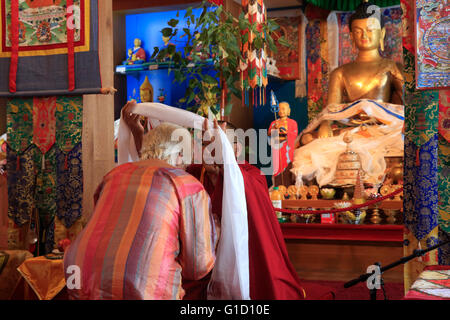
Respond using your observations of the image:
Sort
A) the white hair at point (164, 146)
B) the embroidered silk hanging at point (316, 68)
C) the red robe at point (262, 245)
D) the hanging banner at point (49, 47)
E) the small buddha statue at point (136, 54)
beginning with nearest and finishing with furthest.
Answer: the white hair at point (164, 146) < the red robe at point (262, 245) < the hanging banner at point (49, 47) < the small buddha statue at point (136, 54) < the embroidered silk hanging at point (316, 68)

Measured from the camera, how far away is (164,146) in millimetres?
2439

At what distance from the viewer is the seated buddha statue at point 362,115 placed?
5.40m

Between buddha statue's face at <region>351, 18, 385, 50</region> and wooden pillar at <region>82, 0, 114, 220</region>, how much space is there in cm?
415

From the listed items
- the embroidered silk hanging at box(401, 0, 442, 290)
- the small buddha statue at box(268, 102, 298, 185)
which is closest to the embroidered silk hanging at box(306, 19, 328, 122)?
the small buddha statue at box(268, 102, 298, 185)

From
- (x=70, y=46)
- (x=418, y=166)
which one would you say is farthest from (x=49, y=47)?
(x=418, y=166)

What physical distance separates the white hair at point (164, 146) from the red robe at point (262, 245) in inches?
16.4

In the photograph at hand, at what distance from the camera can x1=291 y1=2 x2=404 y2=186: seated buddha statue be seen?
5402 mm

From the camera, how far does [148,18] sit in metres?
7.23

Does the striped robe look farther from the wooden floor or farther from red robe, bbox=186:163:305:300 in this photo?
the wooden floor

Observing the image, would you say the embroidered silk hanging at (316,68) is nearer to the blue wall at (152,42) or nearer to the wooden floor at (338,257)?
the blue wall at (152,42)

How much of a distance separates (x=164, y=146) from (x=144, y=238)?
0.47 metres

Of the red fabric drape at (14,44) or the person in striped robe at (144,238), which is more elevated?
the red fabric drape at (14,44)

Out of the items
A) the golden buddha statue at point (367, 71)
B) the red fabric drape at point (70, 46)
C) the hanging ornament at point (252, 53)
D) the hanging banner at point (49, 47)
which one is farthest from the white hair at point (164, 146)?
the golden buddha statue at point (367, 71)
